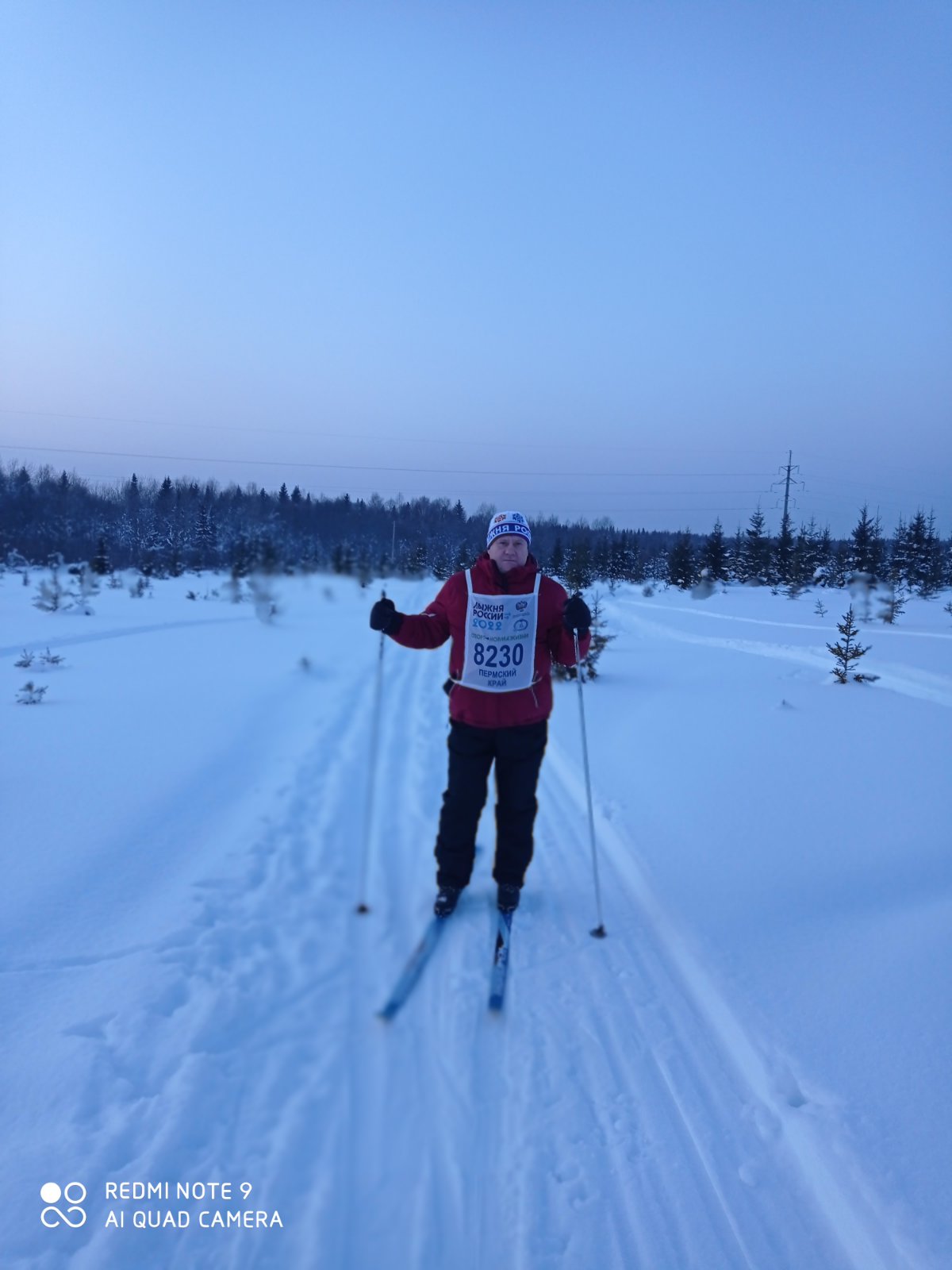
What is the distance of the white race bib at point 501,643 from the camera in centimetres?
323

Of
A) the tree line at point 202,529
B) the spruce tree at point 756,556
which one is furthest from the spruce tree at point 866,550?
the tree line at point 202,529

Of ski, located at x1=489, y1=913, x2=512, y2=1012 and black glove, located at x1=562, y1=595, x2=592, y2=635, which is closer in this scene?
ski, located at x1=489, y1=913, x2=512, y2=1012

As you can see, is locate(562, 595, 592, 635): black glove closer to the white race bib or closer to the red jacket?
the red jacket

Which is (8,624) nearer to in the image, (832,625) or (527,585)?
(527,585)

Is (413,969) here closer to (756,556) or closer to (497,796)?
(497,796)

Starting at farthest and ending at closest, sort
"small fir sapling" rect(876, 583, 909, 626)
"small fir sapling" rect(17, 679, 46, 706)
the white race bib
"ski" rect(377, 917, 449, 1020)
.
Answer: "small fir sapling" rect(876, 583, 909, 626) < "small fir sapling" rect(17, 679, 46, 706) < the white race bib < "ski" rect(377, 917, 449, 1020)

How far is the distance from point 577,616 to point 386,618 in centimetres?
101

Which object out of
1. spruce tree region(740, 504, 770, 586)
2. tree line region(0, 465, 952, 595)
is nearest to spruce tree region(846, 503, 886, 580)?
spruce tree region(740, 504, 770, 586)

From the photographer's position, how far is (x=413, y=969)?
285 cm

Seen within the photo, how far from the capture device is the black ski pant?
10.7 feet

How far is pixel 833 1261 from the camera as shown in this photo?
173cm

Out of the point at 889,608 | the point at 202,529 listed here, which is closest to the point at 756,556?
the point at 889,608

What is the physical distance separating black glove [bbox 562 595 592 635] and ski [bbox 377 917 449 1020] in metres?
1.67

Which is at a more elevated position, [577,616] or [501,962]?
[577,616]
